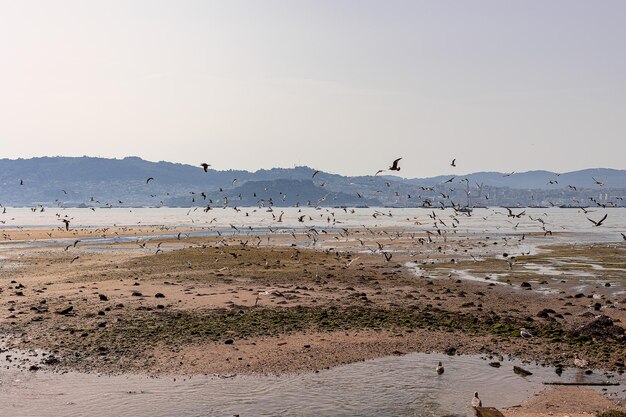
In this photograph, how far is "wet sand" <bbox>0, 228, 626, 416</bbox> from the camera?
71.4ft

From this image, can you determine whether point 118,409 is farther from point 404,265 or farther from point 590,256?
point 590,256

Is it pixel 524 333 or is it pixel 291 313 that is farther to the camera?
pixel 291 313

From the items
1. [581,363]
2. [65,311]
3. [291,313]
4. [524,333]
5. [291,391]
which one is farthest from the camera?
[291,313]

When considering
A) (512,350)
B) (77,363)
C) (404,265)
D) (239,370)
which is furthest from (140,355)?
(404,265)

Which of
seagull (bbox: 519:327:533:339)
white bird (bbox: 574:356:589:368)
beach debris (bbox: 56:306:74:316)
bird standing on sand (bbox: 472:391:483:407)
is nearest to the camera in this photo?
bird standing on sand (bbox: 472:391:483:407)

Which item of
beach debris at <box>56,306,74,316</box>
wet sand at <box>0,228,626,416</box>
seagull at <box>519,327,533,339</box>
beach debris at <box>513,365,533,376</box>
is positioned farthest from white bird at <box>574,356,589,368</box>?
beach debris at <box>56,306,74,316</box>

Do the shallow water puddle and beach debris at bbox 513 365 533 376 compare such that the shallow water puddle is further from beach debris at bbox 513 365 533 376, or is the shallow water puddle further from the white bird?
the white bird

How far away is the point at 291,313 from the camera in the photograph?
28594 millimetres

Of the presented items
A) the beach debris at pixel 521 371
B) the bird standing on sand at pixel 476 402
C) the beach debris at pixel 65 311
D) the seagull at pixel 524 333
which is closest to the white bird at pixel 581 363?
the beach debris at pixel 521 371

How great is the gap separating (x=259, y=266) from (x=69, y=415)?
111 ft

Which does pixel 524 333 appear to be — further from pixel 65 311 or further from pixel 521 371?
pixel 65 311

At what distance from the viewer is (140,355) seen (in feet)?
70.5

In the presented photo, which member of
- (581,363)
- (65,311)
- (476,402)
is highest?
(65,311)

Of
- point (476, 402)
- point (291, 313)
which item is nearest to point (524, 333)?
point (476, 402)
